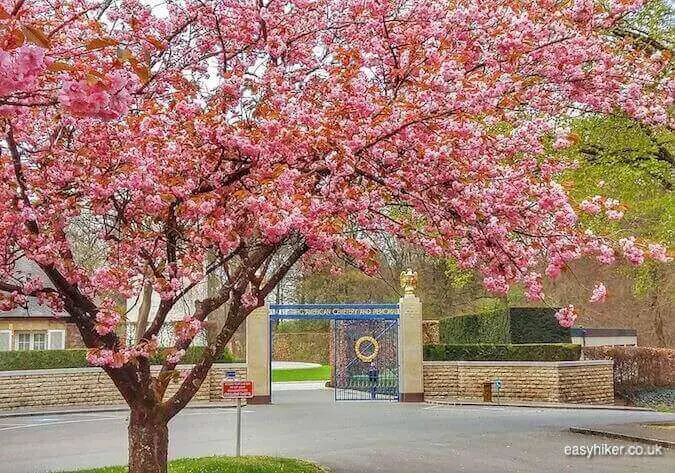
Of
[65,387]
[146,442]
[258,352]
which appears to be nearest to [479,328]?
[258,352]

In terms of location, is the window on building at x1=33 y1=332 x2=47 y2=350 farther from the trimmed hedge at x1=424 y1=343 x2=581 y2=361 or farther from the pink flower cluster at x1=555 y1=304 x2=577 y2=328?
the pink flower cluster at x1=555 y1=304 x2=577 y2=328

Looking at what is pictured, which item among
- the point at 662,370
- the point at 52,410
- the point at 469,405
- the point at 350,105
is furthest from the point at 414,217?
the point at 662,370

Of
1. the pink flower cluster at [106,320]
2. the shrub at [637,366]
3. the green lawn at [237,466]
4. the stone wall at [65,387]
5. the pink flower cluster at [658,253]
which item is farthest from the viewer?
the shrub at [637,366]

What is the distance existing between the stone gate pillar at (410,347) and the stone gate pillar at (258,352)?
13.0 feet

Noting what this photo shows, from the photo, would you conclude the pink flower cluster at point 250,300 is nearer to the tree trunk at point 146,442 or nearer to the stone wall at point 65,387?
the tree trunk at point 146,442

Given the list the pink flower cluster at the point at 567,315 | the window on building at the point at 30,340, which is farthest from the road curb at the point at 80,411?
the pink flower cluster at the point at 567,315

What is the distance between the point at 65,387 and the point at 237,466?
42.2 feet

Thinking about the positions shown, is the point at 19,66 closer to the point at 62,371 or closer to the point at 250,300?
the point at 250,300

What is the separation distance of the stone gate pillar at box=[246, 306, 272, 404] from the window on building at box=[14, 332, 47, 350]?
1197 cm

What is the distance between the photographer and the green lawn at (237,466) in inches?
374

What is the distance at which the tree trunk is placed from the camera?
25.3 ft

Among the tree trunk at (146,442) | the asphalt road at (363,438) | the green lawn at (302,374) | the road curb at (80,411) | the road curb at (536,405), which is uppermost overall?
the tree trunk at (146,442)

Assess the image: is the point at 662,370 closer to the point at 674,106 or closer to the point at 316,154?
the point at 674,106

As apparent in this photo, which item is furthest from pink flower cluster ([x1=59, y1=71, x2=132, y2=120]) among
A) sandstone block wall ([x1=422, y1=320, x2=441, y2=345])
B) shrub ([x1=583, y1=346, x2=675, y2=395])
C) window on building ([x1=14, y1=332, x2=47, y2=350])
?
window on building ([x1=14, y1=332, x2=47, y2=350])
